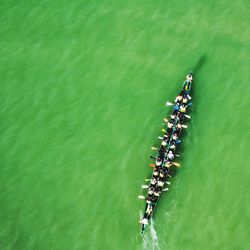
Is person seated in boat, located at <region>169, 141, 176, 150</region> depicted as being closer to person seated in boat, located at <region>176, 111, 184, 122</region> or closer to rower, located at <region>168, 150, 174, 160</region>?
rower, located at <region>168, 150, 174, 160</region>

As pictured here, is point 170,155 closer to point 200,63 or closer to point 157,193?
point 157,193

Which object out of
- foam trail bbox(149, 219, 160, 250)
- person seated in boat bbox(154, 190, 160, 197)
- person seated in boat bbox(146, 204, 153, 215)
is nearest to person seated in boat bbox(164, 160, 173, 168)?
person seated in boat bbox(154, 190, 160, 197)

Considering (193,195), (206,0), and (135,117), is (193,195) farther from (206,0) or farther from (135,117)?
(206,0)

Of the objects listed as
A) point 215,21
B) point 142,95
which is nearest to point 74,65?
point 142,95

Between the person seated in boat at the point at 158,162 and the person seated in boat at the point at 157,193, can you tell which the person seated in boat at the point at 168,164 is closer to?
the person seated in boat at the point at 158,162

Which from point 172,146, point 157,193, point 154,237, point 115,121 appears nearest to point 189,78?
point 172,146

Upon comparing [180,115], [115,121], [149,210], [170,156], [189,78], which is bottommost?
[149,210]

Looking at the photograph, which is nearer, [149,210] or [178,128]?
[149,210]

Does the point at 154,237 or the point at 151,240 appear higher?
the point at 154,237
